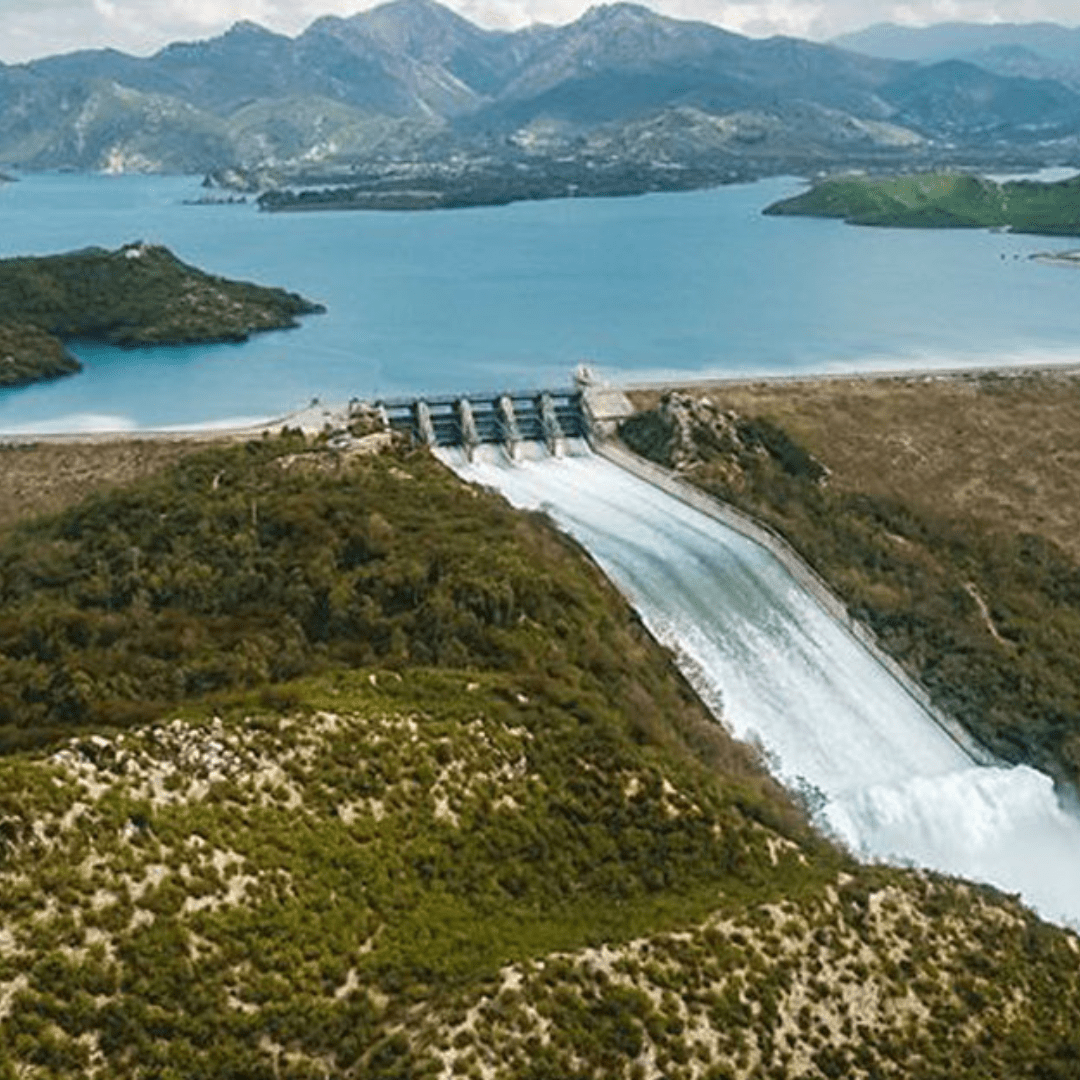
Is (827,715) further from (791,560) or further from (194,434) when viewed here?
(194,434)

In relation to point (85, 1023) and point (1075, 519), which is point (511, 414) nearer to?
point (1075, 519)

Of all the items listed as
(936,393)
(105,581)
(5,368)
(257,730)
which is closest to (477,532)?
(105,581)

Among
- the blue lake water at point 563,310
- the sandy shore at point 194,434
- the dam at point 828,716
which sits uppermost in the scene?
the sandy shore at point 194,434

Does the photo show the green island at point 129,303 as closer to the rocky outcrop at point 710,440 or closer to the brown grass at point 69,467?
the brown grass at point 69,467

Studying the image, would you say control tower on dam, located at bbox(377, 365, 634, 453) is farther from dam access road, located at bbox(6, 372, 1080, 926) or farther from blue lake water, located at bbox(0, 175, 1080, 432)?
blue lake water, located at bbox(0, 175, 1080, 432)

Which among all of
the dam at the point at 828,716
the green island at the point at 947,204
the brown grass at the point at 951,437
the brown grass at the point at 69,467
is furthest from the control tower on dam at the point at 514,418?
the green island at the point at 947,204

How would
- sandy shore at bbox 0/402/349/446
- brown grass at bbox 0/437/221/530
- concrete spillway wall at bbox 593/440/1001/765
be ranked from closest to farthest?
concrete spillway wall at bbox 593/440/1001/765 < brown grass at bbox 0/437/221/530 < sandy shore at bbox 0/402/349/446

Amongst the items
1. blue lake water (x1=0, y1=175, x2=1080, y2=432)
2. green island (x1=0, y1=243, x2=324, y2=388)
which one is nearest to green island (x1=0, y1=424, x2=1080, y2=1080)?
blue lake water (x1=0, y1=175, x2=1080, y2=432)
